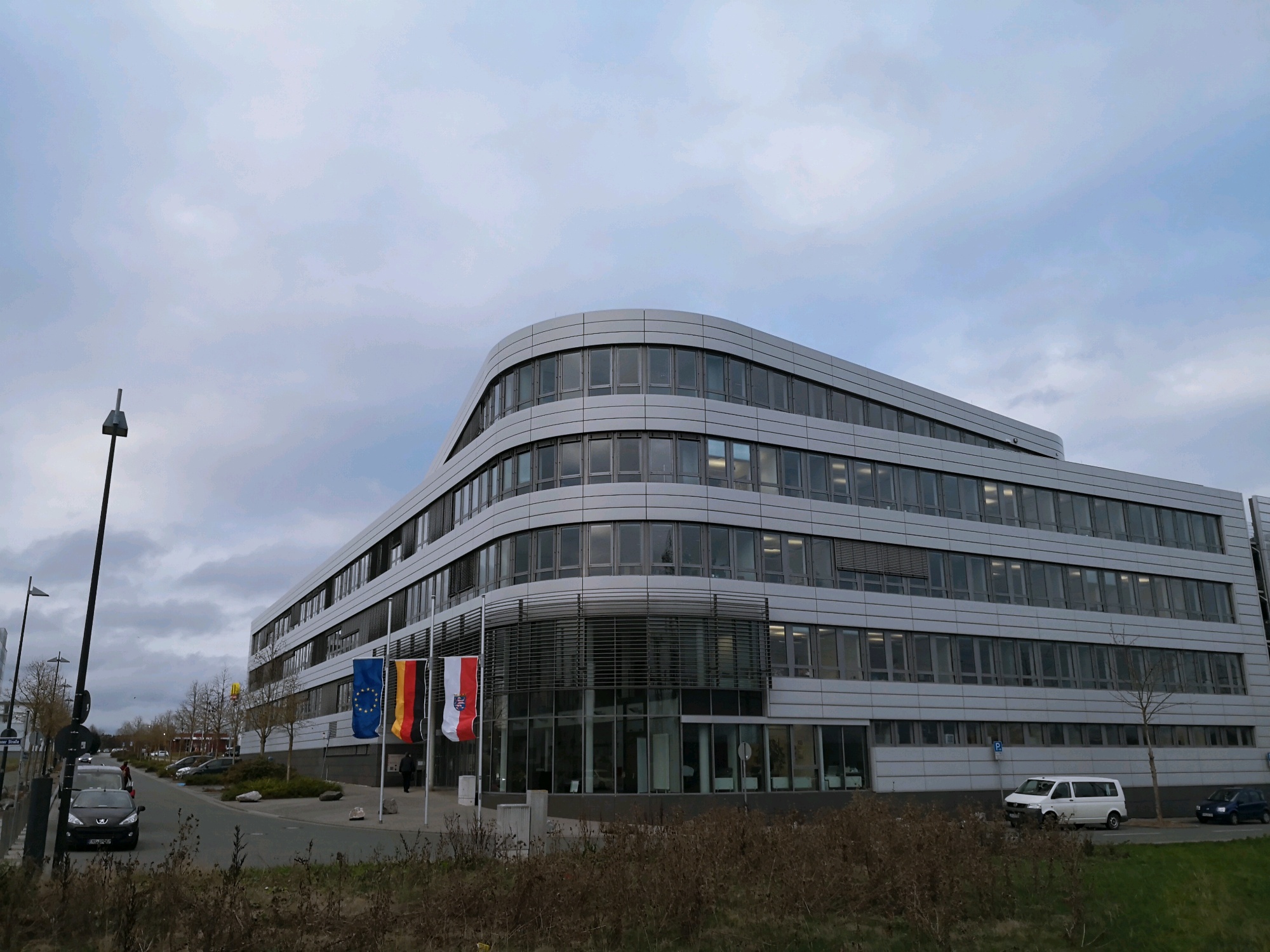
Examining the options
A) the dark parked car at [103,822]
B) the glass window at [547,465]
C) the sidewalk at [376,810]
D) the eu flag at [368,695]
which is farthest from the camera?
the glass window at [547,465]

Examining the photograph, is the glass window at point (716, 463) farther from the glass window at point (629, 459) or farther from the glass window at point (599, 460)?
the glass window at point (599, 460)

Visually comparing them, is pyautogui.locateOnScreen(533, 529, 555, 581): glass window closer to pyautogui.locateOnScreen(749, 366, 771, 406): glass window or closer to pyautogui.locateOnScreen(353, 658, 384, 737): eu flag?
pyautogui.locateOnScreen(353, 658, 384, 737): eu flag

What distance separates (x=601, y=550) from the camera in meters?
35.9

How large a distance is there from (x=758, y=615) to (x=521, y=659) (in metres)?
8.63

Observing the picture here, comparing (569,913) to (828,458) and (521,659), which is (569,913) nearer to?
(521,659)

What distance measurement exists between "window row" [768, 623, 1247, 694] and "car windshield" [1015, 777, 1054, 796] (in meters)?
6.53

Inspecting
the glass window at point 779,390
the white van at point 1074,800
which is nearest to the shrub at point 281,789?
the glass window at point 779,390

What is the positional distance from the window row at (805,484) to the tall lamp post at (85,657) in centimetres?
1712

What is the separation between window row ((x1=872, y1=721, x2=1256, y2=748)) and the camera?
130ft

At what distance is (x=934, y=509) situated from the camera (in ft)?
143

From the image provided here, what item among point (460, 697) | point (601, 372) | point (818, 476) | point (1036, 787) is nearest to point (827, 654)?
point (818, 476)

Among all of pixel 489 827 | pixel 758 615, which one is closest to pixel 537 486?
pixel 758 615

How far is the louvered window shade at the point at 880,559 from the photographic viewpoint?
40.0 m

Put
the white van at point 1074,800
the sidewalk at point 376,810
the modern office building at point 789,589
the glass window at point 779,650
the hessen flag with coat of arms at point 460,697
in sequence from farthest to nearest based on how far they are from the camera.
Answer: the glass window at point 779,650
the modern office building at point 789,589
the white van at point 1074,800
the sidewalk at point 376,810
the hessen flag with coat of arms at point 460,697
